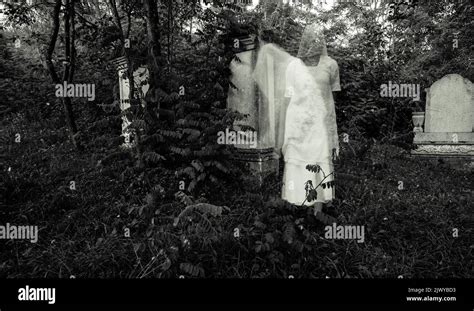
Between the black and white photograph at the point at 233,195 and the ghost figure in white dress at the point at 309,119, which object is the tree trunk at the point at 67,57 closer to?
the black and white photograph at the point at 233,195

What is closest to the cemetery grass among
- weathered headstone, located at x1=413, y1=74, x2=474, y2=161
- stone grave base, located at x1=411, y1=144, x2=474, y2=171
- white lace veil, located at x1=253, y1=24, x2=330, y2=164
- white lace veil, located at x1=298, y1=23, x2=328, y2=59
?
white lace veil, located at x1=253, y1=24, x2=330, y2=164

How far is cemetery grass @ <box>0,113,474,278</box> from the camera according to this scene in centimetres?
288

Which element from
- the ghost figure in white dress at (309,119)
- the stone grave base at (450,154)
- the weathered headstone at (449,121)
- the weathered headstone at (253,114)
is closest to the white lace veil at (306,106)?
the ghost figure in white dress at (309,119)

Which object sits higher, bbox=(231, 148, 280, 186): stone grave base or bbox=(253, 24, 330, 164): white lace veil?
bbox=(253, 24, 330, 164): white lace veil

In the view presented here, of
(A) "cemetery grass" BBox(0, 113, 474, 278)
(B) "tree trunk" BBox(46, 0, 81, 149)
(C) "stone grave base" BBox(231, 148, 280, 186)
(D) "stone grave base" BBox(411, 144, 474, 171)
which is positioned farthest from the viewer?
(D) "stone grave base" BBox(411, 144, 474, 171)

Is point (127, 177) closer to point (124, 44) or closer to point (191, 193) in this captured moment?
point (191, 193)

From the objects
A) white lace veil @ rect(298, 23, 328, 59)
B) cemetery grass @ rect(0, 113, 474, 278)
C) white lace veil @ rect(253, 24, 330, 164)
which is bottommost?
cemetery grass @ rect(0, 113, 474, 278)

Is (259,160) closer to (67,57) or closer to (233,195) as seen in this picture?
(233,195)

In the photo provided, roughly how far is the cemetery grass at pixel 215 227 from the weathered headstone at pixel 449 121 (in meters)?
2.22

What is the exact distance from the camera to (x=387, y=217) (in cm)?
380

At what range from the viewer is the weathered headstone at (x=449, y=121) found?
7.18m

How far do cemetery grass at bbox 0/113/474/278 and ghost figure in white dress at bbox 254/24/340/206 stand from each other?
0.27 metres

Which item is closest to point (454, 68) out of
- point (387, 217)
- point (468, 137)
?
point (468, 137)

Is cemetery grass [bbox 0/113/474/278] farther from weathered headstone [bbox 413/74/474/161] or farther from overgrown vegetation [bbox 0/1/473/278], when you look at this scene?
weathered headstone [bbox 413/74/474/161]
